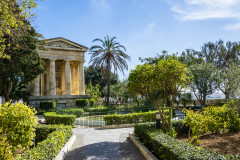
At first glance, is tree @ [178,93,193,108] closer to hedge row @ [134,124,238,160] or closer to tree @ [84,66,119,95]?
tree @ [84,66,119,95]

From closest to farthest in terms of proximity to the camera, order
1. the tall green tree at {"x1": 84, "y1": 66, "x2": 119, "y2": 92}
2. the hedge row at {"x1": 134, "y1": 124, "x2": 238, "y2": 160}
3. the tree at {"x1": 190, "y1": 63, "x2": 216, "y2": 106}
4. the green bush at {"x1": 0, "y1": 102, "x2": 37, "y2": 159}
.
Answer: the hedge row at {"x1": 134, "y1": 124, "x2": 238, "y2": 160} → the green bush at {"x1": 0, "y1": 102, "x2": 37, "y2": 159} → the tree at {"x1": 190, "y1": 63, "x2": 216, "y2": 106} → the tall green tree at {"x1": 84, "y1": 66, "x2": 119, "y2": 92}

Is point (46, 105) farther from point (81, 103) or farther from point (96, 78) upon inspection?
point (96, 78)

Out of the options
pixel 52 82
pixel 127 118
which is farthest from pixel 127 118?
pixel 52 82

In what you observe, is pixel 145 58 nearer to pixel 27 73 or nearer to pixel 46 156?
pixel 27 73

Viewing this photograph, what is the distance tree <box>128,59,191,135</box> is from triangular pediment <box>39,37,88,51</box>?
23.5m

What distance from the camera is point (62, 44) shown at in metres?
30.4

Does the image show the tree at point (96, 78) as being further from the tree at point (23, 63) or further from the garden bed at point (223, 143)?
the garden bed at point (223, 143)

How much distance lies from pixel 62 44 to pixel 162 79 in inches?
984

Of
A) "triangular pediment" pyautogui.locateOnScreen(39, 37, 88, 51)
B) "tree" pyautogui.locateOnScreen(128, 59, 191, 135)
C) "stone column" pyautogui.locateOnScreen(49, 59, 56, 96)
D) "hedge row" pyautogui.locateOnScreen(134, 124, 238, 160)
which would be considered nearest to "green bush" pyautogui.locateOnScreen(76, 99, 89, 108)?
"stone column" pyautogui.locateOnScreen(49, 59, 56, 96)

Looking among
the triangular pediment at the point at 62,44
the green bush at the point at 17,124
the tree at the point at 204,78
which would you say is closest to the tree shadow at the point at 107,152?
the green bush at the point at 17,124

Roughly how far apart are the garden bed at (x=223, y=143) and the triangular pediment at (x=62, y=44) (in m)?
25.3

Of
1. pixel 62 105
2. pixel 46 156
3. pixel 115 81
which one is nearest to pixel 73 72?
pixel 62 105

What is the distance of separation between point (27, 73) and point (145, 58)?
898 inches

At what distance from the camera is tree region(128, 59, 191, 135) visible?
28.4 ft
